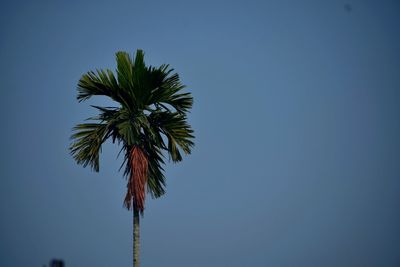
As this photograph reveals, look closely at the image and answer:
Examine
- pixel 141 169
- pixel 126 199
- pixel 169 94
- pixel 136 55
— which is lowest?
pixel 126 199

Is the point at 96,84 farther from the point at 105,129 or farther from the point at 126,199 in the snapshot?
the point at 126,199

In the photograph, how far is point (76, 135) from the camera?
13938mm

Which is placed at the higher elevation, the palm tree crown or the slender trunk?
the palm tree crown

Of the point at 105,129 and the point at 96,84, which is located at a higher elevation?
the point at 96,84

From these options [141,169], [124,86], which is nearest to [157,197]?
[141,169]

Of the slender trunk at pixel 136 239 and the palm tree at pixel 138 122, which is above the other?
the palm tree at pixel 138 122

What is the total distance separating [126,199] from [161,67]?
3.89 meters

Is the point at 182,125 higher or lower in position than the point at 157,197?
higher

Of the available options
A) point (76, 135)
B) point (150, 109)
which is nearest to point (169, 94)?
point (150, 109)

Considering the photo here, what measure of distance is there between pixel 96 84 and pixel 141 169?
282 cm

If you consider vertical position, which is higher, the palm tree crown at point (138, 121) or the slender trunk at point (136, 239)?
the palm tree crown at point (138, 121)

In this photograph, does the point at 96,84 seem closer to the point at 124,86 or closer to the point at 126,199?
the point at 124,86

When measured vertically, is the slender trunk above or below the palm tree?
below

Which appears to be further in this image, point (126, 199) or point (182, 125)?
point (182, 125)
